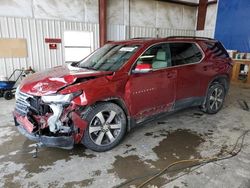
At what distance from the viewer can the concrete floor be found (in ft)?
7.19

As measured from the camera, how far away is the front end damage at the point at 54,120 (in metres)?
2.36

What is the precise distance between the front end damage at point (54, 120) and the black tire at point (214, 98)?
2.71m

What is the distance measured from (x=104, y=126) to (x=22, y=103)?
1.09m

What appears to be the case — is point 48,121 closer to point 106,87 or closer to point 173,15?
point 106,87

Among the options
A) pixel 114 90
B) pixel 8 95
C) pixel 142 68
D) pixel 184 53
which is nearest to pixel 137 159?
pixel 114 90

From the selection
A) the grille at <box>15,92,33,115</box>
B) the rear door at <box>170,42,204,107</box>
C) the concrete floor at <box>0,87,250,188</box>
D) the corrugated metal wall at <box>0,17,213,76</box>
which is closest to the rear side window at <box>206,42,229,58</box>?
the rear door at <box>170,42,204,107</box>

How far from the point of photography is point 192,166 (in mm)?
2451

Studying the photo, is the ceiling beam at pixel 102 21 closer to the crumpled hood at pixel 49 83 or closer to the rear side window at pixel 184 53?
the rear side window at pixel 184 53

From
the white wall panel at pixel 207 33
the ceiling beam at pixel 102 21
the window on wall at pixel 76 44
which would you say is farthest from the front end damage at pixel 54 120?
the white wall panel at pixel 207 33

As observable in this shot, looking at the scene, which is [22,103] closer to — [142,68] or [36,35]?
[142,68]

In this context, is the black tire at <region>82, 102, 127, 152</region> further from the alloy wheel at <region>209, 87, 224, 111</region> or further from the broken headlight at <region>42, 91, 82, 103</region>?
the alloy wheel at <region>209, 87, 224, 111</region>

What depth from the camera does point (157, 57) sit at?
323 cm

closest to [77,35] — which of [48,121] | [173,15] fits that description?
[173,15]

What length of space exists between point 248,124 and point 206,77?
1168mm
